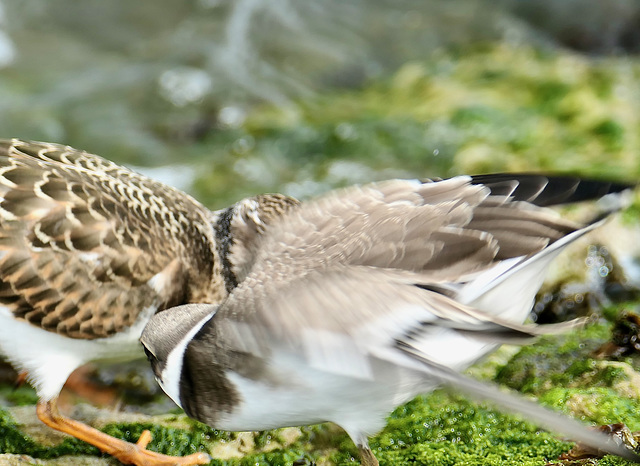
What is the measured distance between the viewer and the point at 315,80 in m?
10.2

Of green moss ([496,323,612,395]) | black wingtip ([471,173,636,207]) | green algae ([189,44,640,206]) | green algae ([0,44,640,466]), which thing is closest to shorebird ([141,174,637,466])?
black wingtip ([471,173,636,207])

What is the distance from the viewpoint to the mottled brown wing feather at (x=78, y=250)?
3.92m

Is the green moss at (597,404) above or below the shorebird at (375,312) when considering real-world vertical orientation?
below

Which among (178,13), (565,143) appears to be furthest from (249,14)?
(565,143)

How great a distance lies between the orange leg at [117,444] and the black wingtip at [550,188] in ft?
6.78

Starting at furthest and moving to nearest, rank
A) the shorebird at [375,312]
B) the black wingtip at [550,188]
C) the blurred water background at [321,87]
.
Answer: the blurred water background at [321,87]
the black wingtip at [550,188]
the shorebird at [375,312]

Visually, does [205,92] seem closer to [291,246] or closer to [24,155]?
[24,155]

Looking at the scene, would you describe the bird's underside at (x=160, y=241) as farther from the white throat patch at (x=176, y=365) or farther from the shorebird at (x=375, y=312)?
the white throat patch at (x=176, y=365)

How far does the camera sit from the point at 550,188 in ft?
11.5

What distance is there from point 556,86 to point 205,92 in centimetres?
441

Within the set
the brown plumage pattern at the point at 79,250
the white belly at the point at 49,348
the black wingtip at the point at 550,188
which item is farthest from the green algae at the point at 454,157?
the black wingtip at the point at 550,188

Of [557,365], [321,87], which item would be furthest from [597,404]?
[321,87]

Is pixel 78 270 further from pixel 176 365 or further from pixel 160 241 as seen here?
pixel 176 365

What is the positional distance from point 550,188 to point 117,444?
2.57 meters
